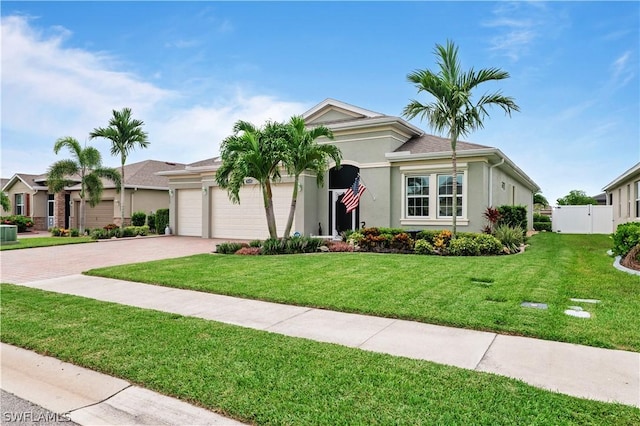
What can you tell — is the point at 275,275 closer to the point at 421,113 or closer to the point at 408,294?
Answer: the point at 408,294

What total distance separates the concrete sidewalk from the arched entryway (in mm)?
11155

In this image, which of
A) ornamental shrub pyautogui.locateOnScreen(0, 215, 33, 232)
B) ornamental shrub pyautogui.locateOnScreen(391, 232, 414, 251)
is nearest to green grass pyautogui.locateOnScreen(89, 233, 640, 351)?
ornamental shrub pyautogui.locateOnScreen(391, 232, 414, 251)

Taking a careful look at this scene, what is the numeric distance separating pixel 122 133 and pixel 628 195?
26.0 metres

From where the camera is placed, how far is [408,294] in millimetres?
7016

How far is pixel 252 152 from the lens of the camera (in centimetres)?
1316

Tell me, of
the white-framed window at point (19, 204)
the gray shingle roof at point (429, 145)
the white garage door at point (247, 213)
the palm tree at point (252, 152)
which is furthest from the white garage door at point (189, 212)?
the white-framed window at point (19, 204)

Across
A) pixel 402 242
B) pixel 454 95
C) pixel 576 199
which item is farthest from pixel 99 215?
pixel 576 199

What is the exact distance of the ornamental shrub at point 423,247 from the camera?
41.8 ft

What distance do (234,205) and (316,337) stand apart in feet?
54.3

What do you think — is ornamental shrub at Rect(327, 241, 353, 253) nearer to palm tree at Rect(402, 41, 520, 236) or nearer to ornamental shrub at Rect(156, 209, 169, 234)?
palm tree at Rect(402, 41, 520, 236)

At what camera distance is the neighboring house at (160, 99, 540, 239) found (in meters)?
15.2

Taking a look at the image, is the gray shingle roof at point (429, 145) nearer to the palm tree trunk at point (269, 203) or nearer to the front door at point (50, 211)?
the palm tree trunk at point (269, 203)

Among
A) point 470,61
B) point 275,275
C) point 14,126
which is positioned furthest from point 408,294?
point 14,126

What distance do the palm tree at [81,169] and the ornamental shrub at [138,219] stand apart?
97.0 inches
